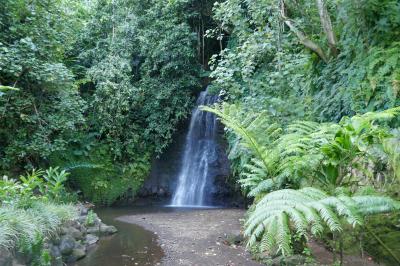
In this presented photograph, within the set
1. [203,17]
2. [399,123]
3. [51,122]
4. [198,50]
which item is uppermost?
[203,17]

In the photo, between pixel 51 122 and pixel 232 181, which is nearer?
pixel 51 122

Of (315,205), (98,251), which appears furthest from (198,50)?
(315,205)

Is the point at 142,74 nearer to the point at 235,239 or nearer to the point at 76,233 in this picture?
the point at 76,233

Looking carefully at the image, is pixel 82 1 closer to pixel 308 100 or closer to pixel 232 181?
pixel 232 181

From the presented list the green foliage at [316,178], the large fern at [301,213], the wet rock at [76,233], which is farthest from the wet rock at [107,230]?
the large fern at [301,213]

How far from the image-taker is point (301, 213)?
3074mm

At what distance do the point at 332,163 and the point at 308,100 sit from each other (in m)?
3.22

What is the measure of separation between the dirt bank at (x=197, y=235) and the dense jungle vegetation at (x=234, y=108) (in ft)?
1.45

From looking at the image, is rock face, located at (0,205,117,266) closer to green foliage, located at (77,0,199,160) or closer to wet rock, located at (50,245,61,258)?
wet rock, located at (50,245,61,258)

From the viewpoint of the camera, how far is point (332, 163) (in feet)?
13.2

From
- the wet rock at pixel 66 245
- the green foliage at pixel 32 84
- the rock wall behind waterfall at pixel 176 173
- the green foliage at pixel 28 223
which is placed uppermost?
the green foliage at pixel 32 84

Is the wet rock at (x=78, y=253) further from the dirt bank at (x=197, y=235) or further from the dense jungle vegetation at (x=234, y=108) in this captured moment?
the dirt bank at (x=197, y=235)

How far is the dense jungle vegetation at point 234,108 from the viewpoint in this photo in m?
3.96

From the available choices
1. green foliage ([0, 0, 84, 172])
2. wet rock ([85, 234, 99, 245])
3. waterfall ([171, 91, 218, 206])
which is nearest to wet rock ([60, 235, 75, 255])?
wet rock ([85, 234, 99, 245])
